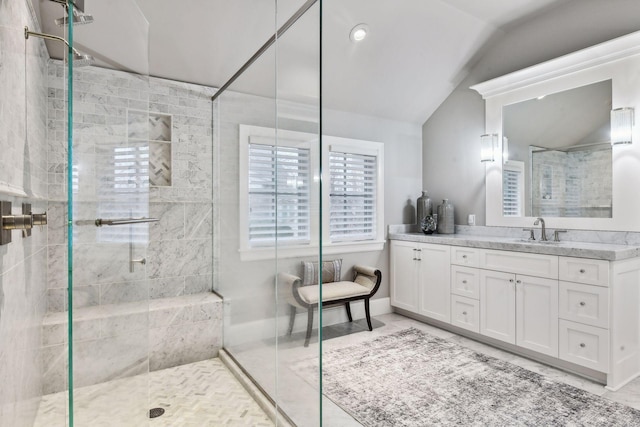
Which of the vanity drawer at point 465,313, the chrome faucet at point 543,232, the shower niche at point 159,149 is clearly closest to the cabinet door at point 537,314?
the vanity drawer at point 465,313

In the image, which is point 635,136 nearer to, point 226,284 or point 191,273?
point 226,284

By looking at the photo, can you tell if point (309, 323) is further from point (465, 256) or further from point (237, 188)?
point (465, 256)

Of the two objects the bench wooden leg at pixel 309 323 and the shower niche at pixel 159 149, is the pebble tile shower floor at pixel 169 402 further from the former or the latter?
the shower niche at pixel 159 149

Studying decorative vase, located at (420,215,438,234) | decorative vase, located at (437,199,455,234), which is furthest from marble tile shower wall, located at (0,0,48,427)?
decorative vase, located at (437,199,455,234)

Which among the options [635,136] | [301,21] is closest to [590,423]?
[635,136]

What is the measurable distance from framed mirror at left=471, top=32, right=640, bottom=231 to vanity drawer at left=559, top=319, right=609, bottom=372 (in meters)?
0.90

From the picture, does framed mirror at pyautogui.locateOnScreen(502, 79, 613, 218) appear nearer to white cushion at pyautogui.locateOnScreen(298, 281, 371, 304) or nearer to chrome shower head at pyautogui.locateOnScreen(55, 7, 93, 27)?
white cushion at pyautogui.locateOnScreen(298, 281, 371, 304)

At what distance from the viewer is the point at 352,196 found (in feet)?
12.6

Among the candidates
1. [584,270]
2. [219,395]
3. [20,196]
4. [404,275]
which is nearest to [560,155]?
[584,270]

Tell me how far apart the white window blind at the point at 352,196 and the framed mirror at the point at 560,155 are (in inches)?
53.1

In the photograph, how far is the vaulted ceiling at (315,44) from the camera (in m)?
1.65

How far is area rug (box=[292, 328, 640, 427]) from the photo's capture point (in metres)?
1.96

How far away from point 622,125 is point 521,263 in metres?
1.28

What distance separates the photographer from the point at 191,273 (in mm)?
2930
